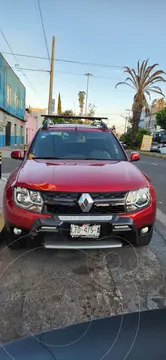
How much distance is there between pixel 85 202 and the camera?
2.73 m

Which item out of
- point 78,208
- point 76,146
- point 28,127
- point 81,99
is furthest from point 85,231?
point 81,99

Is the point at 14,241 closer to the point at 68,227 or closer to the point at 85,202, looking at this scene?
the point at 68,227

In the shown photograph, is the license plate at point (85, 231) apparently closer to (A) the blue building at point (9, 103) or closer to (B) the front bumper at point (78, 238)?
(B) the front bumper at point (78, 238)

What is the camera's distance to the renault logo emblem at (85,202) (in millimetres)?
2725

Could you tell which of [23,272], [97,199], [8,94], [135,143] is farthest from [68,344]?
[135,143]

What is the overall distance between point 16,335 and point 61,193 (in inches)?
50.0

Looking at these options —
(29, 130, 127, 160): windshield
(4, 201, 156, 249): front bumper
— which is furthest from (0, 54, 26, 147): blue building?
(4, 201, 156, 249): front bumper

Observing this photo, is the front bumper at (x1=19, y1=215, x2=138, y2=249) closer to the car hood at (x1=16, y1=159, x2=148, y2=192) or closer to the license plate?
the license plate

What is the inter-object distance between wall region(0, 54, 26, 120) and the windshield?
20.3 m

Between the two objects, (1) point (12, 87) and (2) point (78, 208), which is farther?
(1) point (12, 87)

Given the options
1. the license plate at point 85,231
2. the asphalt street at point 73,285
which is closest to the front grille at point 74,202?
the license plate at point 85,231

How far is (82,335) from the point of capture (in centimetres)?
139

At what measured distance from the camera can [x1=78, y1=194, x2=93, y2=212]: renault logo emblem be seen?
2.72m

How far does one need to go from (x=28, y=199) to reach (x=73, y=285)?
0.99 m
